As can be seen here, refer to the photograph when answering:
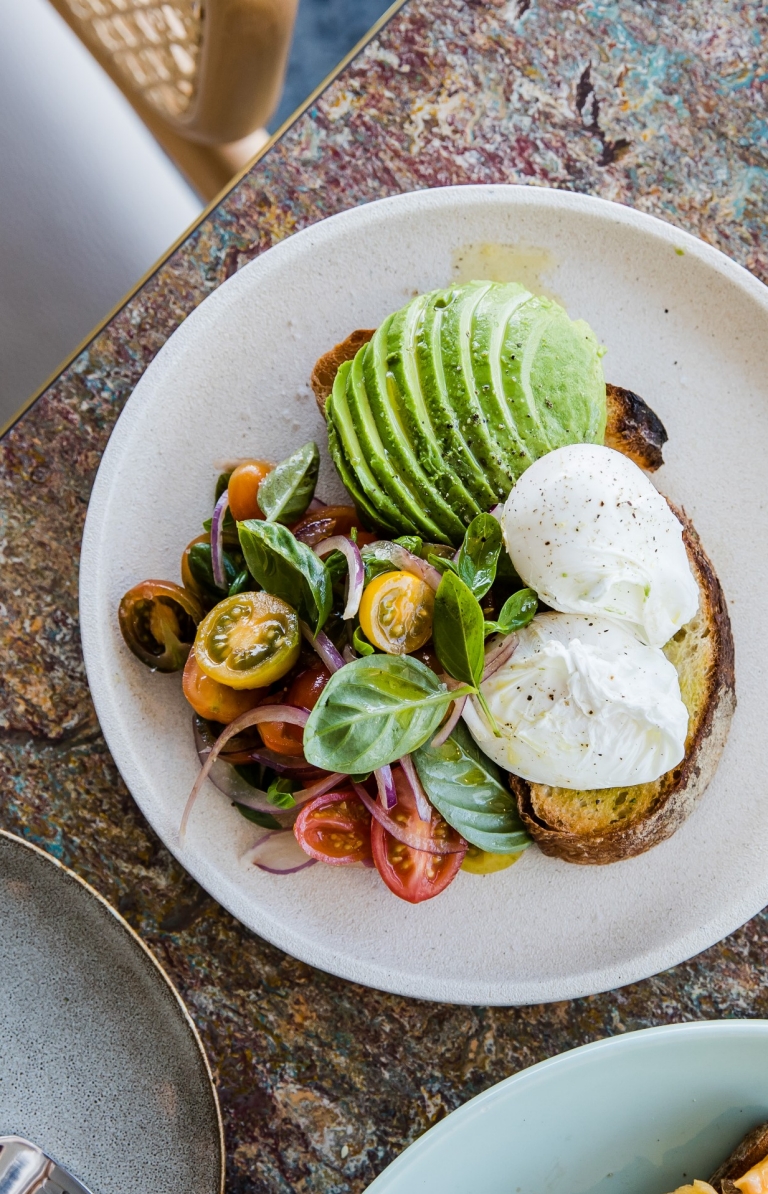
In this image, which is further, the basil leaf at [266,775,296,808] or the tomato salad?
the basil leaf at [266,775,296,808]

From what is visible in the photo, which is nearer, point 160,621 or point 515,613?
point 515,613

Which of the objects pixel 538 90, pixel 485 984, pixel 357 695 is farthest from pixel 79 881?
pixel 538 90

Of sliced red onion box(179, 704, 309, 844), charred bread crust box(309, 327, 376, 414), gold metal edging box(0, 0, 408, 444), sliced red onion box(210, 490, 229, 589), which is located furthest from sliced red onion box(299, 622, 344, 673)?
gold metal edging box(0, 0, 408, 444)

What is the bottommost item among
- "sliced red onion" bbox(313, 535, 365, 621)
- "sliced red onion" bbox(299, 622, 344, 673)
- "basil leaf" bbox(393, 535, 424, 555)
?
"sliced red onion" bbox(299, 622, 344, 673)

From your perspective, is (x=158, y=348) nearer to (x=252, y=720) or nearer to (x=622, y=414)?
(x=252, y=720)

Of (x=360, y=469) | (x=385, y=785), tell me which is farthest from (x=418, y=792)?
(x=360, y=469)

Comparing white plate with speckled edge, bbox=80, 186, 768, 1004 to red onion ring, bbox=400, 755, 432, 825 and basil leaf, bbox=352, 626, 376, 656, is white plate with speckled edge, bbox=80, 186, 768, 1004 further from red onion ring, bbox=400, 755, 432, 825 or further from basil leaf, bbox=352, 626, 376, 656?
basil leaf, bbox=352, 626, 376, 656

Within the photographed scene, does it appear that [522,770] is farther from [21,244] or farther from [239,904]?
[21,244]
